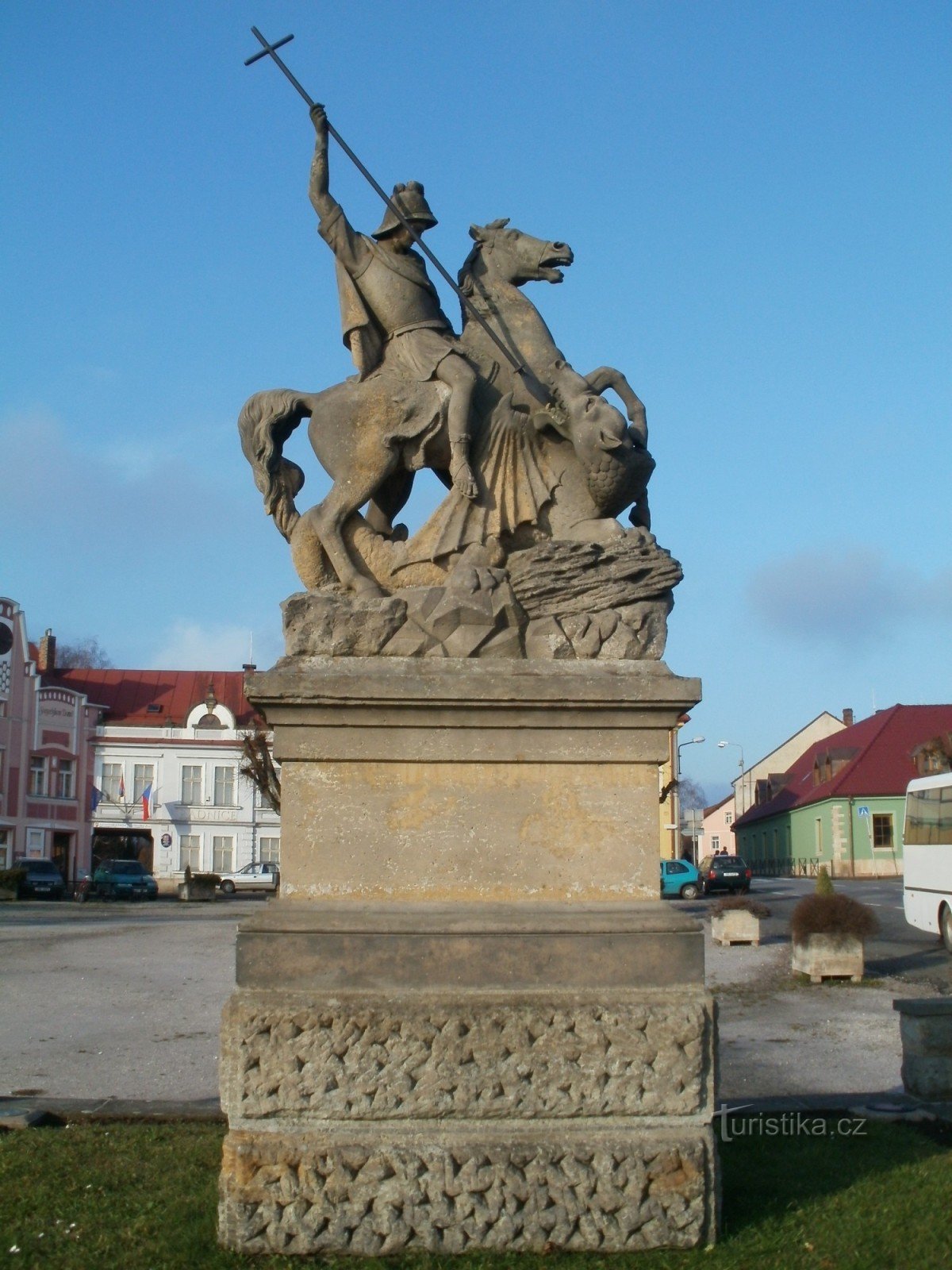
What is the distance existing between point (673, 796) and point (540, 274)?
46596 millimetres

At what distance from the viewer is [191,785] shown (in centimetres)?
5472

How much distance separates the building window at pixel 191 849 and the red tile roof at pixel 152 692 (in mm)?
4881

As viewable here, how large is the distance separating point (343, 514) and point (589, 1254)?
3.12 meters

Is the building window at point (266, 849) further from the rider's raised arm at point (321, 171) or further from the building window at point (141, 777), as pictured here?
the rider's raised arm at point (321, 171)

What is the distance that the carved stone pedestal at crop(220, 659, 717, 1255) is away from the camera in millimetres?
4426

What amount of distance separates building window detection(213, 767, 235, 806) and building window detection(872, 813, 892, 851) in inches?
1076

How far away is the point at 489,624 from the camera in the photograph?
5.17 m

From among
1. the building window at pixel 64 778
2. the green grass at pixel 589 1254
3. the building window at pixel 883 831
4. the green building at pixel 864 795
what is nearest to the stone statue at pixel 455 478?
the green grass at pixel 589 1254

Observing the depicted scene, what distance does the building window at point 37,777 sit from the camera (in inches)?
1955

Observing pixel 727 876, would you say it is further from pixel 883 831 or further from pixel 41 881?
pixel 41 881

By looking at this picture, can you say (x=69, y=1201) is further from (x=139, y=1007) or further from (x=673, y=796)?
(x=673, y=796)

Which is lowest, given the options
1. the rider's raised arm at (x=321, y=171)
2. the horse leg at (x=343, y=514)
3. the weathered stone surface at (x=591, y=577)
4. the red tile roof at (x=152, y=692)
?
Answer: the weathered stone surface at (x=591, y=577)

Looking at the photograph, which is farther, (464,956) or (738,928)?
(738,928)

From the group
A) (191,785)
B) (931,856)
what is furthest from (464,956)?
(191,785)
